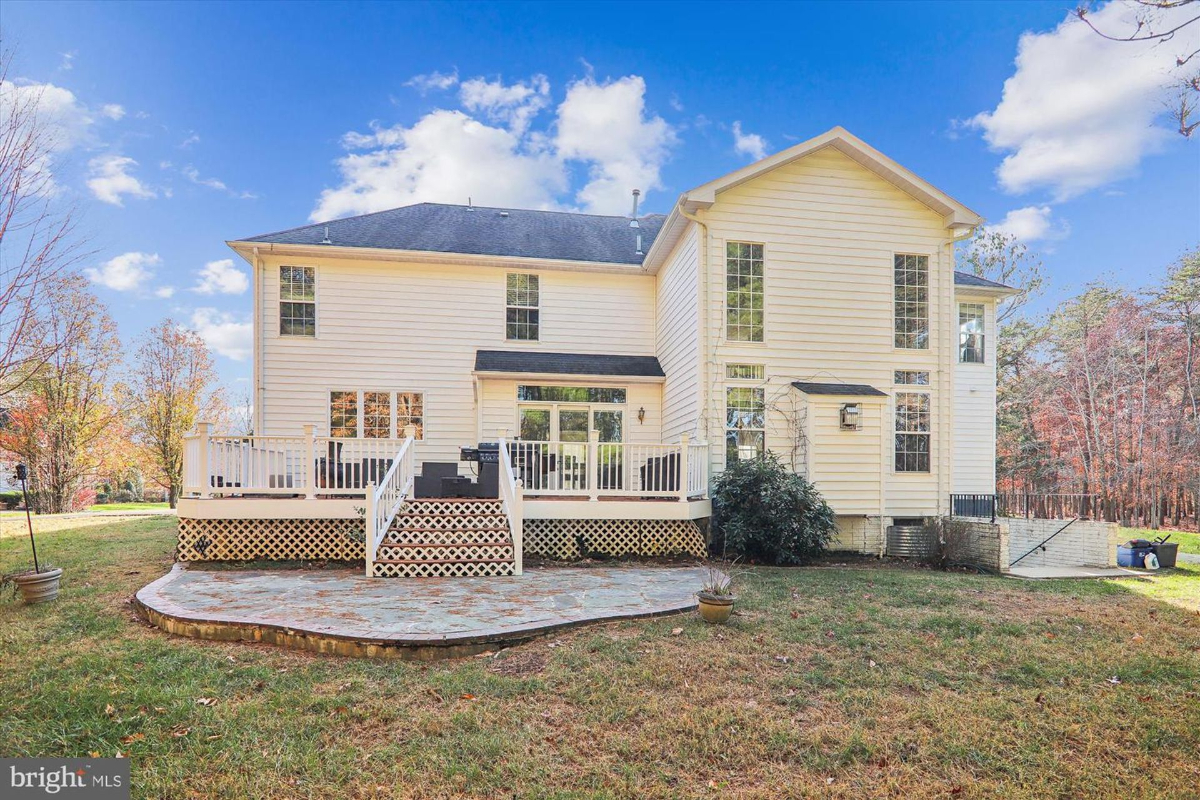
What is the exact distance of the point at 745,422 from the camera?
10.4m

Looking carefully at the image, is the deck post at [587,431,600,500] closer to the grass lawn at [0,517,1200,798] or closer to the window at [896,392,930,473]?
the grass lawn at [0,517,1200,798]

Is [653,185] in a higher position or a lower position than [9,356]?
higher

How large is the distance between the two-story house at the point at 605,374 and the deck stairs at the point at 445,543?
0.03 metres

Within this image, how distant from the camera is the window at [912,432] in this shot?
10.9 m

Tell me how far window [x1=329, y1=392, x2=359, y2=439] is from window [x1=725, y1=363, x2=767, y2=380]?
7.57m

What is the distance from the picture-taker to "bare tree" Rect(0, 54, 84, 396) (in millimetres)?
6289

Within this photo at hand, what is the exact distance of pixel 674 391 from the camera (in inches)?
457

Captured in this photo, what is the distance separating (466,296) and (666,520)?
652 cm

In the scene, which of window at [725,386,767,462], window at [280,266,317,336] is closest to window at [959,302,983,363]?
window at [725,386,767,462]

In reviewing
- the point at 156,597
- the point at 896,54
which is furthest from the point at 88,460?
the point at 896,54

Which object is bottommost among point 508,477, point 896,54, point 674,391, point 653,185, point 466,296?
point 508,477

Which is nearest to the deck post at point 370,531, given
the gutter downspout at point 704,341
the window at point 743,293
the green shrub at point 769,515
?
the green shrub at point 769,515

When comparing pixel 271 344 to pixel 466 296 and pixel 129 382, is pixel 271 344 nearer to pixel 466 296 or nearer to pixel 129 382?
pixel 466 296

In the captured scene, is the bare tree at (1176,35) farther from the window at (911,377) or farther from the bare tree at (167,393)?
the bare tree at (167,393)
